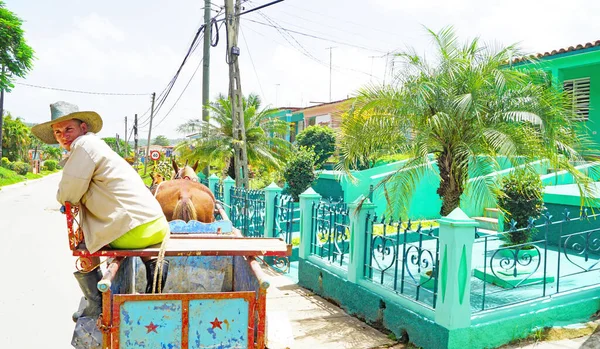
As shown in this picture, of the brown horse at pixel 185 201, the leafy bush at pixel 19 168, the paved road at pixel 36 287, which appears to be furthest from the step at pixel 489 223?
the leafy bush at pixel 19 168

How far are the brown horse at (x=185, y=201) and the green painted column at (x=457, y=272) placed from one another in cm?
333

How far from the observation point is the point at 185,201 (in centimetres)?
641

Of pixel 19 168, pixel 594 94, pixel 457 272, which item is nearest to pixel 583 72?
pixel 594 94

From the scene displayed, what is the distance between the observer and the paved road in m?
5.23

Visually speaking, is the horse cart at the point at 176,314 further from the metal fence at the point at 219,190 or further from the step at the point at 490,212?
the metal fence at the point at 219,190

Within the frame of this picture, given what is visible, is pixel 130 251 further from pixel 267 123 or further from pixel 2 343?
pixel 267 123

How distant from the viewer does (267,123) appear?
18422mm

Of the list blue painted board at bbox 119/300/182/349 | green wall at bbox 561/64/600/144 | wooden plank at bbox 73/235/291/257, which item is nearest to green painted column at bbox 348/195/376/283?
wooden plank at bbox 73/235/291/257

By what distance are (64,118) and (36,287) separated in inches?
185

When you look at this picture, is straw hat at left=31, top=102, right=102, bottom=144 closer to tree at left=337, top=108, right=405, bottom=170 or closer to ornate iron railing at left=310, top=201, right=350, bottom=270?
tree at left=337, top=108, right=405, bottom=170

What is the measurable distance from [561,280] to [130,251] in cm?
544

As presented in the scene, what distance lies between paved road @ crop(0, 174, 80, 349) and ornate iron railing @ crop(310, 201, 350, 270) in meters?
3.41

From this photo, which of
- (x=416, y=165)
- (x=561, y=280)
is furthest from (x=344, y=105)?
(x=561, y=280)

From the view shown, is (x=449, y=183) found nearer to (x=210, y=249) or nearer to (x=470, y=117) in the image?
(x=470, y=117)
